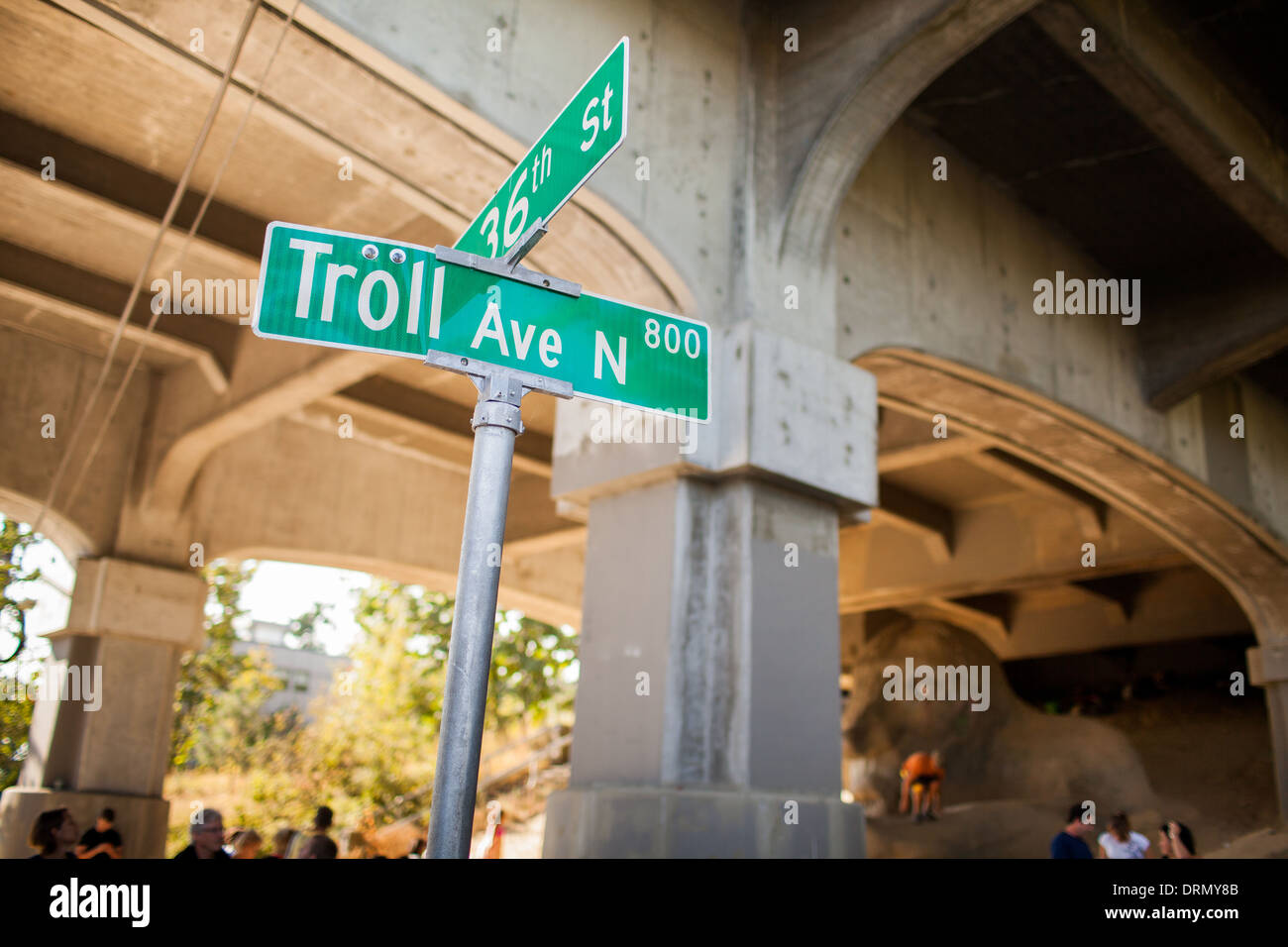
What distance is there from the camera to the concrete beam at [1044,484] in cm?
1598

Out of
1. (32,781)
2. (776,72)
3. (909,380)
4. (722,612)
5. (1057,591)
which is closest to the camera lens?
(722,612)

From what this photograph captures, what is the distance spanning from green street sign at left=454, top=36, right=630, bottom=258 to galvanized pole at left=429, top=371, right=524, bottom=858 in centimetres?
62

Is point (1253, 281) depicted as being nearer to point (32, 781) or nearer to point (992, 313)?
point (992, 313)

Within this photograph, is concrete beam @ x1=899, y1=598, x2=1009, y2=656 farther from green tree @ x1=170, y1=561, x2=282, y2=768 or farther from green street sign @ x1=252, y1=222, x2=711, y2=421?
green street sign @ x1=252, y1=222, x2=711, y2=421

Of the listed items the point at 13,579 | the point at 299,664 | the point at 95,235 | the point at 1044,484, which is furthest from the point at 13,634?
the point at 299,664

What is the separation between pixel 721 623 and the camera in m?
6.89

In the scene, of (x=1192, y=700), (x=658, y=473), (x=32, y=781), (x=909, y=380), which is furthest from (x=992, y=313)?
(x=1192, y=700)

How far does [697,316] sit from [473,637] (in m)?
4.99

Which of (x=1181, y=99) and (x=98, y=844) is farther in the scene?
(x=1181, y=99)

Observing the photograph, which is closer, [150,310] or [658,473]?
[658,473]
